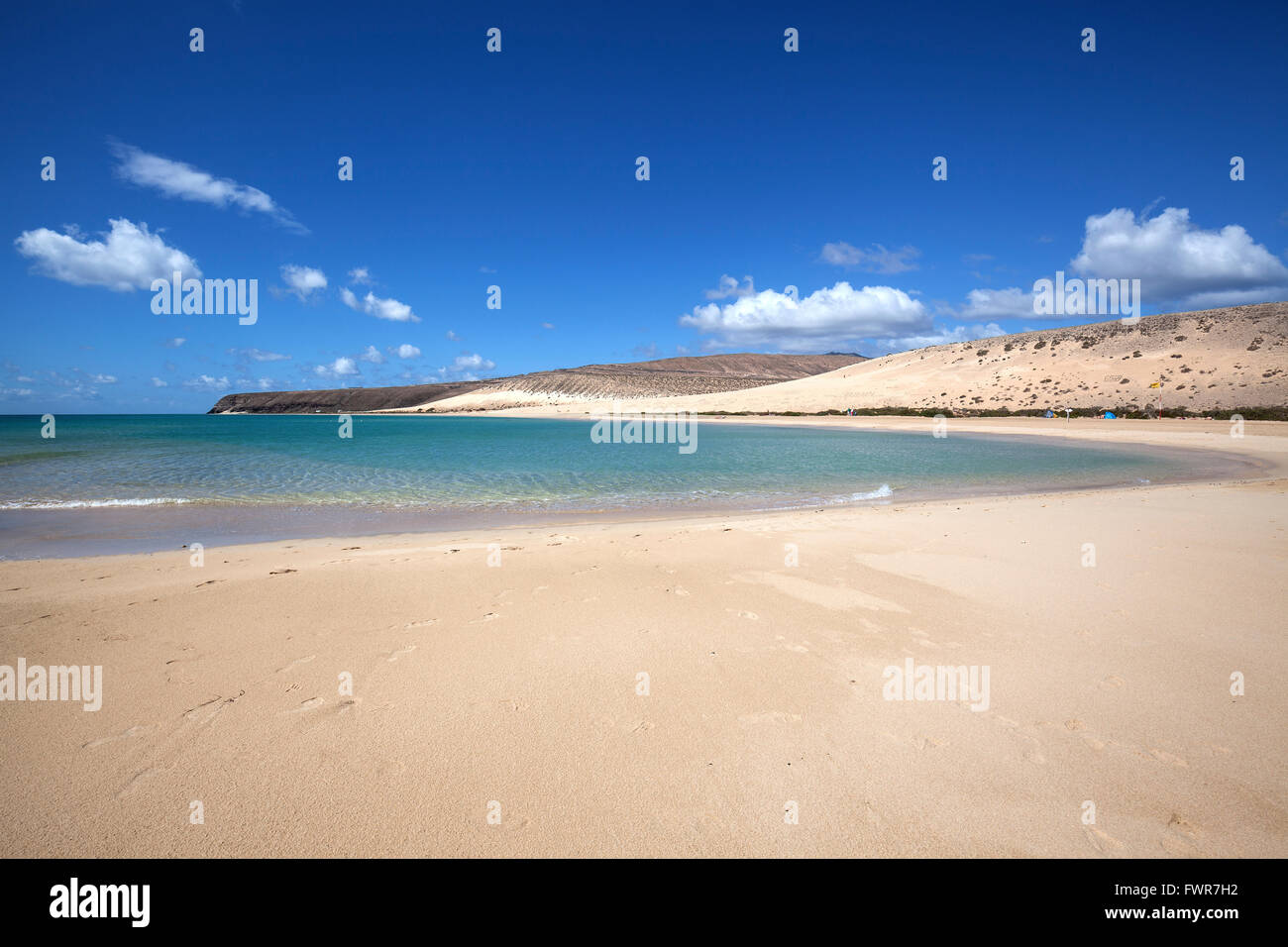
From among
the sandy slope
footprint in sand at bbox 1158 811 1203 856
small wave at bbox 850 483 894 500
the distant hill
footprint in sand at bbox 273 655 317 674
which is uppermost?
the distant hill

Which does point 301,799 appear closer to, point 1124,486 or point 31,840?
point 31,840

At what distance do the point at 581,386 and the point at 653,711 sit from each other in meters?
113

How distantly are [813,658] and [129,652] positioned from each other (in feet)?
17.5

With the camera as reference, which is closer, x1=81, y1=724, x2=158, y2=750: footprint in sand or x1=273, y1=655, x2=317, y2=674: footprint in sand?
x1=81, y1=724, x2=158, y2=750: footprint in sand

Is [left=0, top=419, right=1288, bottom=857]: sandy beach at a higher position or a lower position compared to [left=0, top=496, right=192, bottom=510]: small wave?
lower

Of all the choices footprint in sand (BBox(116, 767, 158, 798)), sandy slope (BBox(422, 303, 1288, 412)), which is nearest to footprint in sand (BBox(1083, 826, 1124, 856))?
footprint in sand (BBox(116, 767, 158, 798))

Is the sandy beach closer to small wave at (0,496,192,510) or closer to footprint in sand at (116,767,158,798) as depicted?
footprint in sand at (116,767,158,798)

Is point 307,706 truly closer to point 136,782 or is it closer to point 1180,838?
point 136,782

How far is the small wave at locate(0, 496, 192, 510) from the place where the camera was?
1199 centimetres

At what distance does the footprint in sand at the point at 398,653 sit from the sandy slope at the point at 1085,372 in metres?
51.5

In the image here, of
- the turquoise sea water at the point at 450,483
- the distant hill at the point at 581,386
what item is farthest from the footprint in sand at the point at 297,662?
the distant hill at the point at 581,386

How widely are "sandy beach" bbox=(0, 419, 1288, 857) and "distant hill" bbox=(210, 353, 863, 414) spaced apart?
98671 millimetres

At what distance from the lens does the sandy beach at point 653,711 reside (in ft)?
8.32
